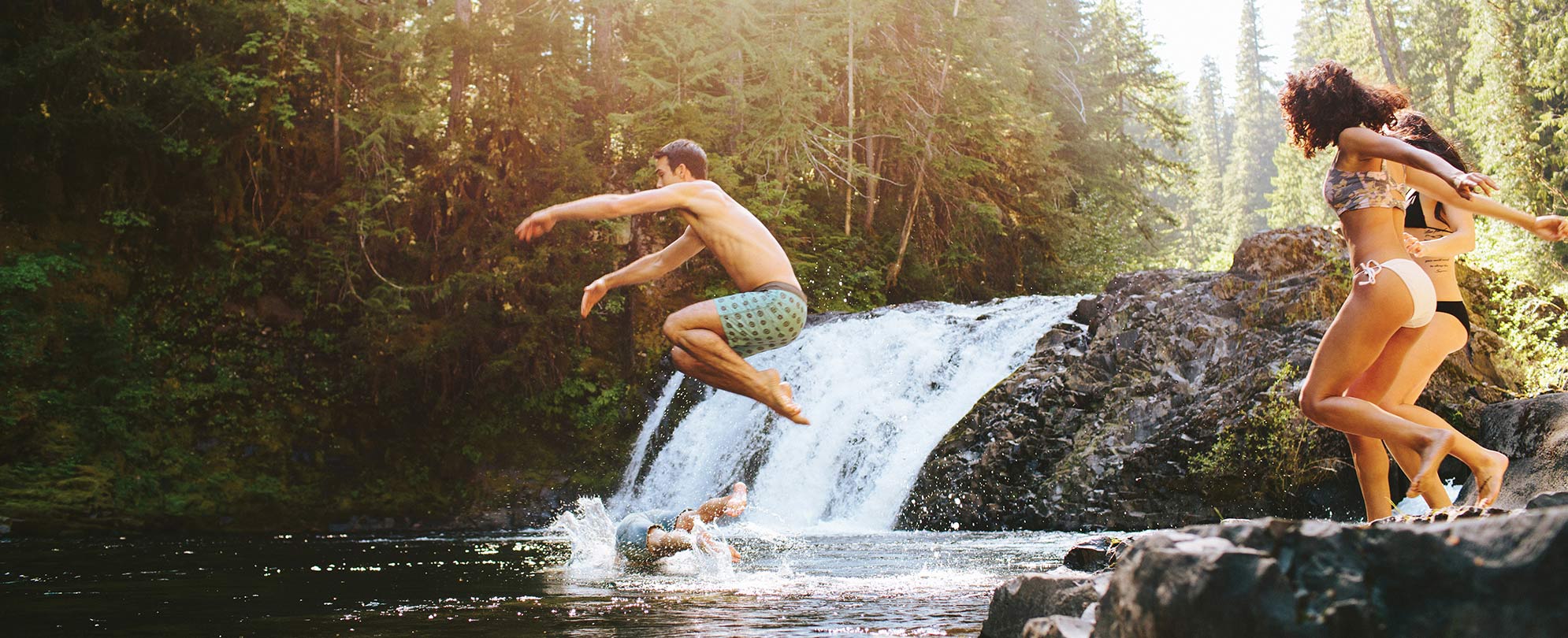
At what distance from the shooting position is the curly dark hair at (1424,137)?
5.29 m

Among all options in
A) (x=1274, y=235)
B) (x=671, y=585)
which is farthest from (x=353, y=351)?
(x=1274, y=235)

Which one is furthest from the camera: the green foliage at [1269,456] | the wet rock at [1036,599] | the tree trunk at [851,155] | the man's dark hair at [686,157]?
the tree trunk at [851,155]

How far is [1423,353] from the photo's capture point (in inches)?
190

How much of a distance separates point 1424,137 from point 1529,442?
16.0 feet

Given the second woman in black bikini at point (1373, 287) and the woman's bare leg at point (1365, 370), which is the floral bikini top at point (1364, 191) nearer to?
the second woman in black bikini at point (1373, 287)

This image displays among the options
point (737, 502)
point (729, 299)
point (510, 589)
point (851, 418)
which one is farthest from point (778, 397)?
point (851, 418)

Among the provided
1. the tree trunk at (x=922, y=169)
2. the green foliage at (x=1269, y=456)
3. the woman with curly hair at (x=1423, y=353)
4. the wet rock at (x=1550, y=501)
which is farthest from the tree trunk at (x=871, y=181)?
the wet rock at (x=1550, y=501)

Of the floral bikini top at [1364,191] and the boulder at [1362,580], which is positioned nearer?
the boulder at [1362,580]

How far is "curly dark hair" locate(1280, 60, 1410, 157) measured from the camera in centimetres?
493

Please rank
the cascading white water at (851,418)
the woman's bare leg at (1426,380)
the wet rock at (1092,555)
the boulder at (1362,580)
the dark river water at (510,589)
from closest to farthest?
the boulder at (1362,580) < the woman's bare leg at (1426,380) < the dark river water at (510,589) < the wet rock at (1092,555) < the cascading white water at (851,418)

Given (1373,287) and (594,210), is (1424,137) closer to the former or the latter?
(1373,287)

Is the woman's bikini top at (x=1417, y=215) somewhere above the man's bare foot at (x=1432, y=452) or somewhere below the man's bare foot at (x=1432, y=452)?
above

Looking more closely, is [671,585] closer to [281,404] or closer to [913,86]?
[281,404]

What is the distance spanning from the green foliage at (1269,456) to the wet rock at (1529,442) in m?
1.42
